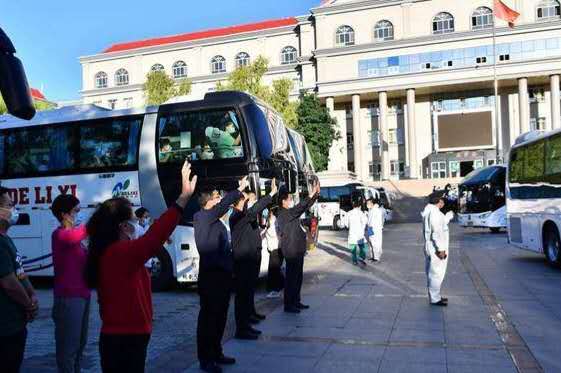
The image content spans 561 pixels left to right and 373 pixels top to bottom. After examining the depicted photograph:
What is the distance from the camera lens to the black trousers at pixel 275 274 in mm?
10852

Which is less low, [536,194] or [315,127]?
[315,127]

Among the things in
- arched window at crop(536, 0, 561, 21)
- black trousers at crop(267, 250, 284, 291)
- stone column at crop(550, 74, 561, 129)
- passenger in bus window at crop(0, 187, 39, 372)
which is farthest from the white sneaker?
arched window at crop(536, 0, 561, 21)

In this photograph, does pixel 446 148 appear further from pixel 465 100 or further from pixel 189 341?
pixel 189 341

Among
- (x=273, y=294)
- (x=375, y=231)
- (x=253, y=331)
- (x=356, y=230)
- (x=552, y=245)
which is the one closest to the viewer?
(x=253, y=331)

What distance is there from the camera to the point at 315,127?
5272 centimetres

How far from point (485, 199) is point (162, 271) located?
18581 mm

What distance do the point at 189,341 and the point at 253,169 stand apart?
→ 398 cm

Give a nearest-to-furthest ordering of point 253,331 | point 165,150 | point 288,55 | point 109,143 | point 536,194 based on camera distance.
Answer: point 253,331
point 165,150
point 109,143
point 536,194
point 288,55

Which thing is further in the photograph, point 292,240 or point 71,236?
point 292,240

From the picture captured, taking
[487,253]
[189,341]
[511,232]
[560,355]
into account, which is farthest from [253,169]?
[487,253]

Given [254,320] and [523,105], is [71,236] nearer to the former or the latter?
[254,320]

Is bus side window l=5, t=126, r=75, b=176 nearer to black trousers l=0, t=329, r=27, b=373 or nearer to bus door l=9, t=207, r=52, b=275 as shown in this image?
bus door l=9, t=207, r=52, b=275

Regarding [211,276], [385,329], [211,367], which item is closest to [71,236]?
[211,276]

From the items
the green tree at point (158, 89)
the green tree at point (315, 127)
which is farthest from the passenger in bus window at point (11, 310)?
the green tree at point (315, 127)
